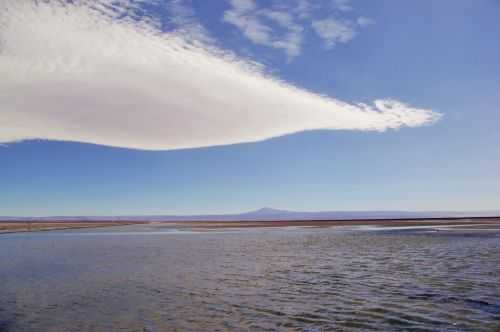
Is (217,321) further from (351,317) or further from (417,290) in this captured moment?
(417,290)

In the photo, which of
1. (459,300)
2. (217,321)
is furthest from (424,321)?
(217,321)

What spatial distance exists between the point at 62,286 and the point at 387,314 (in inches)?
610

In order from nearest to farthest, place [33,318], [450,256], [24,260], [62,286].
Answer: [33,318]
[62,286]
[450,256]
[24,260]

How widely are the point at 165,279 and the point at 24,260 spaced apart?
16.2 m

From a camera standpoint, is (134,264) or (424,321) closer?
(424,321)

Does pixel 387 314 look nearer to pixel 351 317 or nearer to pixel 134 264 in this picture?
pixel 351 317

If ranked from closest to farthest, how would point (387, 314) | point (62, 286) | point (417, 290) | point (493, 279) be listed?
1. point (387, 314)
2. point (417, 290)
3. point (493, 279)
4. point (62, 286)

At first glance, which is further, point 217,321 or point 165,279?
point 165,279

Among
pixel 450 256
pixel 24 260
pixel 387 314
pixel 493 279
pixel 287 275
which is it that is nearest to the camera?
pixel 387 314

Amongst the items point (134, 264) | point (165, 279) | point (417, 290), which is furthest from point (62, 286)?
point (417, 290)

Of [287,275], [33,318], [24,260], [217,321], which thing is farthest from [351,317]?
[24,260]

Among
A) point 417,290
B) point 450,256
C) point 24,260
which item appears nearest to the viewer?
point 417,290

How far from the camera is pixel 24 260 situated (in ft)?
98.4

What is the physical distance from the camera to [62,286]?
19328 millimetres
